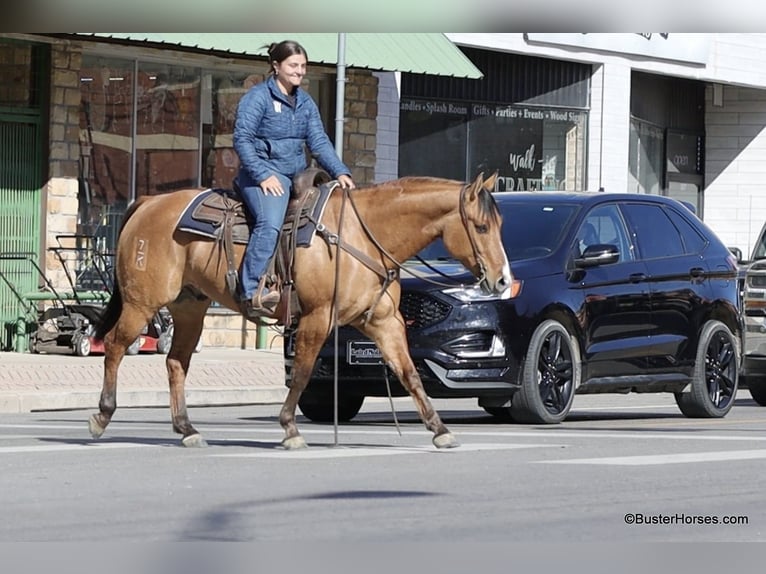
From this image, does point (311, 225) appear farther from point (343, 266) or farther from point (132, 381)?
point (132, 381)

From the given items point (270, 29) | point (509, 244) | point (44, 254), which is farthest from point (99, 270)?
point (270, 29)

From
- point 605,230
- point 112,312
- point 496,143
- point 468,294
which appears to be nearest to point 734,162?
point 496,143

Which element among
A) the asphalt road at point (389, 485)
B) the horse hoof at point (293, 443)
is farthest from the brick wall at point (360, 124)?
the horse hoof at point (293, 443)

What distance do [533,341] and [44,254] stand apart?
11.2 meters

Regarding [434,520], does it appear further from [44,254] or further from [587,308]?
[44,254]

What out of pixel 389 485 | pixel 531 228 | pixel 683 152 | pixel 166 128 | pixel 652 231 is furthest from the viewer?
pixel 683 152

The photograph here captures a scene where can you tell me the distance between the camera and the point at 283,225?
471 inches

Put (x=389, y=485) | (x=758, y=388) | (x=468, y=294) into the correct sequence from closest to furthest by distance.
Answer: (x=389, y=485), (x=468, y=294), (x=758, y=388)

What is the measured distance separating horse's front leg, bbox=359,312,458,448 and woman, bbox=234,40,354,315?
71 centimetres

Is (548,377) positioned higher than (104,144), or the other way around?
(104,144)

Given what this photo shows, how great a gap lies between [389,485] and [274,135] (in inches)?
127

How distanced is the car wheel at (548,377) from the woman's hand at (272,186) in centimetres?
311

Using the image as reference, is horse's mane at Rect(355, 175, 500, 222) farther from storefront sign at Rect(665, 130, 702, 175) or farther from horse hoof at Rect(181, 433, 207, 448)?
storefront sign at Rect(665, 130, 702, 175)

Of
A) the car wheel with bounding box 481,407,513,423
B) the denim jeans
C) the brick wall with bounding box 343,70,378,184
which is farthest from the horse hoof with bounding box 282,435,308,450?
the brick wall with bounding box 343,70,378,184
